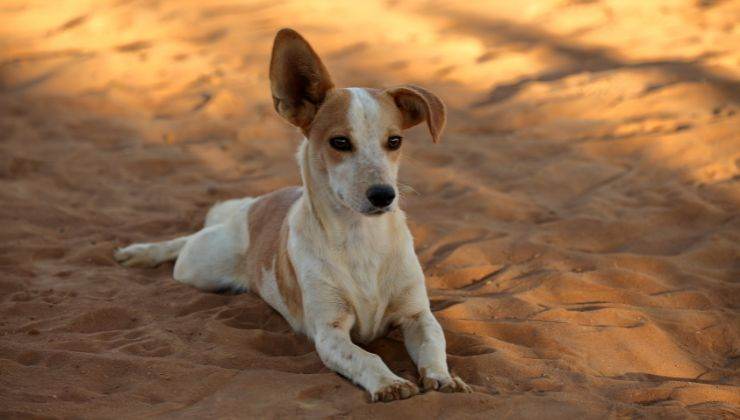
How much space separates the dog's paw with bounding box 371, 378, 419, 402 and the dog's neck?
1091 millimetres

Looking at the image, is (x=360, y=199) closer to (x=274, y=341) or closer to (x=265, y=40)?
(x=274, y=341)

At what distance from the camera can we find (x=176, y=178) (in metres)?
8.55

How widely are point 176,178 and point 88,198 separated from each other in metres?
0.92

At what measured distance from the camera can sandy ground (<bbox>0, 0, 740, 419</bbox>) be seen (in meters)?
4.32

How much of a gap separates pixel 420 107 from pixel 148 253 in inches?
112

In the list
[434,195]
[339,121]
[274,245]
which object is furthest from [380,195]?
[434,195]

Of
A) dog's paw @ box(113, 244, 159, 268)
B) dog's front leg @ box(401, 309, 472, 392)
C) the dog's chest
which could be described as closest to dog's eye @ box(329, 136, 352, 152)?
the dog's chest

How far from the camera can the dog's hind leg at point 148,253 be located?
6.61m

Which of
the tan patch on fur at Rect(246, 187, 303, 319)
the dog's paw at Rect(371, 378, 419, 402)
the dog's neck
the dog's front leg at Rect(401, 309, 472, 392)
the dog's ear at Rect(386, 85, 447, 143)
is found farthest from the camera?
the tan patch on fur at Rect(246, 187, 303, 319)

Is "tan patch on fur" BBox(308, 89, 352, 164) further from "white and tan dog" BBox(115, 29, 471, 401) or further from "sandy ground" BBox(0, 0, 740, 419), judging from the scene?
"sandy ground" BBox(0, 0, 740, 419)

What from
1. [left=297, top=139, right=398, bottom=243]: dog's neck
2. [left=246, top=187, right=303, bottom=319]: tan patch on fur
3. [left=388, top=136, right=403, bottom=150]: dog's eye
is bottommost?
[left=246, top=187, right=303, bottom=319]: tan patch on fur

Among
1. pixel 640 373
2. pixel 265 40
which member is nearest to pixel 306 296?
pixel 640 373

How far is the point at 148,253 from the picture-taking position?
6.64 metres

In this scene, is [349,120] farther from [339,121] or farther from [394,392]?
[394,392]
